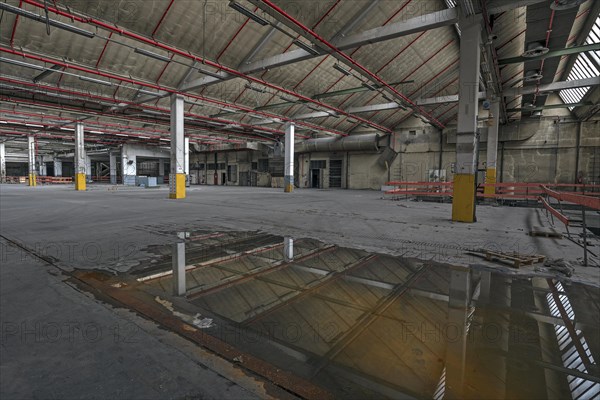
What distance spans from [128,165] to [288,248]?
3651 centimetres

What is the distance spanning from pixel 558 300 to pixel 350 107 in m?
16.8

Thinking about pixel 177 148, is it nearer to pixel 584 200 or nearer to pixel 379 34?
pixel 379 34

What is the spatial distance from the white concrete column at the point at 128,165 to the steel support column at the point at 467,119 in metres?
35.0

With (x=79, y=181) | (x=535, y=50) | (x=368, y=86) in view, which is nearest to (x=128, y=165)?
(x=79, y=181)

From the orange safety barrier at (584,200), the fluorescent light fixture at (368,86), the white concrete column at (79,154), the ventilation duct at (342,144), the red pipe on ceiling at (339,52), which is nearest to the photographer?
the orange safety barrier at (584,200)

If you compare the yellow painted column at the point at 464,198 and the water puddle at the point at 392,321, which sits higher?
the yellow painted column at the point at 464,198

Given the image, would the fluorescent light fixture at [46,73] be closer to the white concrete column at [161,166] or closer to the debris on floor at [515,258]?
the debris on floor at [515,258]

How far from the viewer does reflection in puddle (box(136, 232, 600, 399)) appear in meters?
1.72

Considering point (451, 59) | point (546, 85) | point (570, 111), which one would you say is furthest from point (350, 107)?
point (570, 111)

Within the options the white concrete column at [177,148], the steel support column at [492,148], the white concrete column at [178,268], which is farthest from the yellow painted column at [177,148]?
the steel support column at [492,148]

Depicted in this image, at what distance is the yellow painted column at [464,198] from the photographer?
819cm

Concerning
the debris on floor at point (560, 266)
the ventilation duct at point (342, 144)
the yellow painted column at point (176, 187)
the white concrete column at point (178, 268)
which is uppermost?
the ventilation duct at point (342, 144)

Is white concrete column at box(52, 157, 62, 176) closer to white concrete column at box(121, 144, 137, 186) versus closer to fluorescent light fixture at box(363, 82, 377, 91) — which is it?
white concrete column at box(121, 144, 137, 186)

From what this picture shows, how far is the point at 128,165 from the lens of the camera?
35094 millimetres
